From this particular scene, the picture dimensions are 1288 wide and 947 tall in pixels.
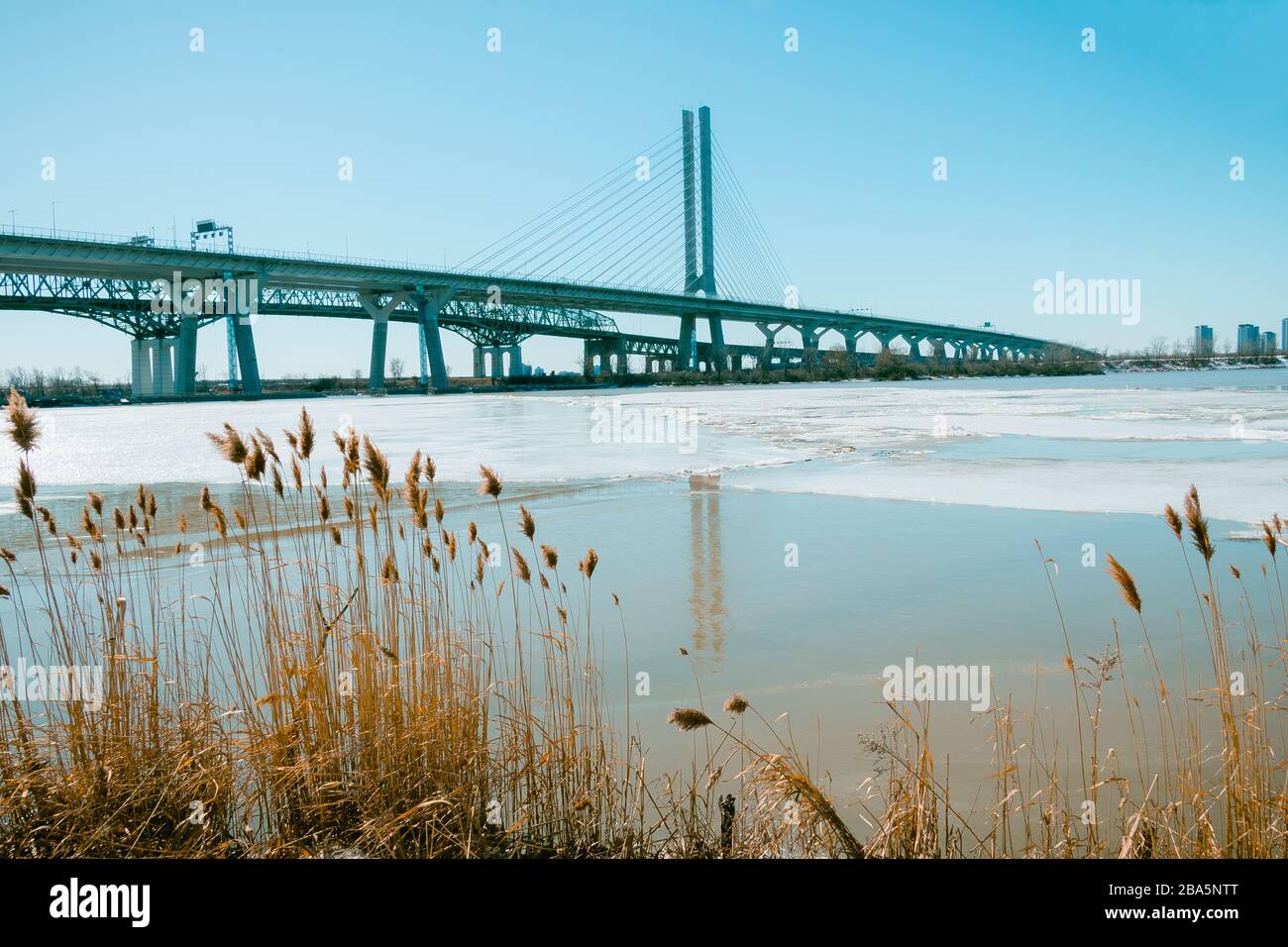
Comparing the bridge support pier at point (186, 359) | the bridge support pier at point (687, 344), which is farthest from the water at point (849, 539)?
the bridge support pier at point (687, 344)

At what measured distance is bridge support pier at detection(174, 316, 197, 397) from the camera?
61.0 metres

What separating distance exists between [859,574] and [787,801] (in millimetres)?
4307

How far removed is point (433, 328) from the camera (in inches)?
2859

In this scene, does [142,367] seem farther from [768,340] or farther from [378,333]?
[768,340]

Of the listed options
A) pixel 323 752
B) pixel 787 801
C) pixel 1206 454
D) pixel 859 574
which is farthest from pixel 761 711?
pixel 1206 454

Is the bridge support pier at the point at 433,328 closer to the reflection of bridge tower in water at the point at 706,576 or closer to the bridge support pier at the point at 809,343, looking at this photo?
the bridge support pier at the point at 809,343

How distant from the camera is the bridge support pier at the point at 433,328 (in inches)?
2835

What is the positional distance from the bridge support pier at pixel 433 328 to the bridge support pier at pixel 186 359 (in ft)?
54.5

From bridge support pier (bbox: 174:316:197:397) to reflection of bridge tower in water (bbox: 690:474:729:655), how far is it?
58084mm

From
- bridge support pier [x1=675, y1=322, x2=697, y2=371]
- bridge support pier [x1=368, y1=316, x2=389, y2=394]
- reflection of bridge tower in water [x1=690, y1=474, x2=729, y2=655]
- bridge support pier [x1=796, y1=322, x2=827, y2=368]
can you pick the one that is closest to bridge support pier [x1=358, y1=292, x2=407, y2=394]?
bridge support pier [x1=368, y1=316, x2=389, y2=394]

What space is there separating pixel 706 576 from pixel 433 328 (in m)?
68.7

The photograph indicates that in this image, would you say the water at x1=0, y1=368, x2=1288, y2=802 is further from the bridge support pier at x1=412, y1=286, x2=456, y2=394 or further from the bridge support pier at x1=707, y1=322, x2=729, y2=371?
the bridge support pier at x1=707, y1=322, x2=729, y2=371

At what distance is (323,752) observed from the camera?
3311 millimetres
